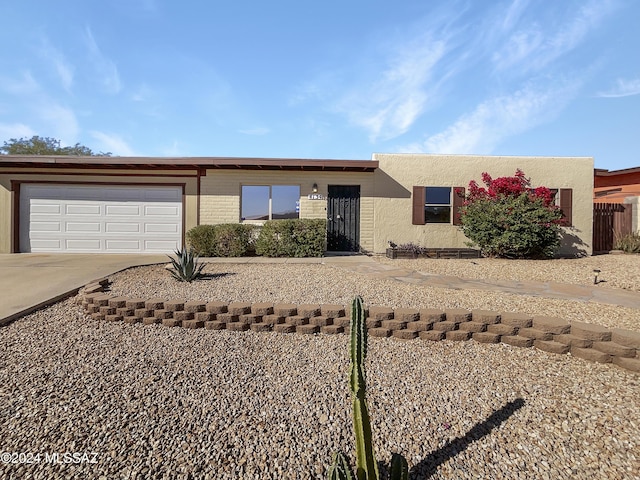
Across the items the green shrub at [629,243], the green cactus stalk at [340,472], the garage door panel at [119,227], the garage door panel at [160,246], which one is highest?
the garage door panel at [119,227]

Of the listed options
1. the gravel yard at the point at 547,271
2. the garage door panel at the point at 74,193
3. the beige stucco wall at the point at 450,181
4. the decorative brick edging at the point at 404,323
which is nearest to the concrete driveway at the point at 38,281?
the decorative brick edging at the point at 404,323

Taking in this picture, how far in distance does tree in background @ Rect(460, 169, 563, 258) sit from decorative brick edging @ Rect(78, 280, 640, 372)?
599 cm

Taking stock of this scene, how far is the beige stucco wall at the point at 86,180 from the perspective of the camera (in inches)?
391

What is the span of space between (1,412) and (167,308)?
1803mm

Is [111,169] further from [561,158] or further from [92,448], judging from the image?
[561,158]

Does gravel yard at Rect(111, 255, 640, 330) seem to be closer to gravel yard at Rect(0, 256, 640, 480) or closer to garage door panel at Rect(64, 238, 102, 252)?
gravel yard at Rect(0, 256, 640, 480)

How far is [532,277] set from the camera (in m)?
6.16

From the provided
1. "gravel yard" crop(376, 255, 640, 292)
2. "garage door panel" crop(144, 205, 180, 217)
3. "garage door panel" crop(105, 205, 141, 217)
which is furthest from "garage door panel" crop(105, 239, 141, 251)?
"gravel yard" crop(376, 255, 640, 292)

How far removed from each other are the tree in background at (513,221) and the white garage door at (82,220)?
10.2 meters

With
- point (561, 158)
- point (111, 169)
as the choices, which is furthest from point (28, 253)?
point (561, 158)

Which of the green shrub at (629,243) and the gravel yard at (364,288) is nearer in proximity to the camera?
the gravel yard at (364,288)

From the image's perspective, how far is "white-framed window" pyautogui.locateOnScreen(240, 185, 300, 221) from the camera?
1041 cm

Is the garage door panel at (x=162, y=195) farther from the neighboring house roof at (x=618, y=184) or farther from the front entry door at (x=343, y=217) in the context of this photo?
the neighboring house roof at (x=618, y=184)

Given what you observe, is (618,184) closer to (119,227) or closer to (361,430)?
(361,430)
